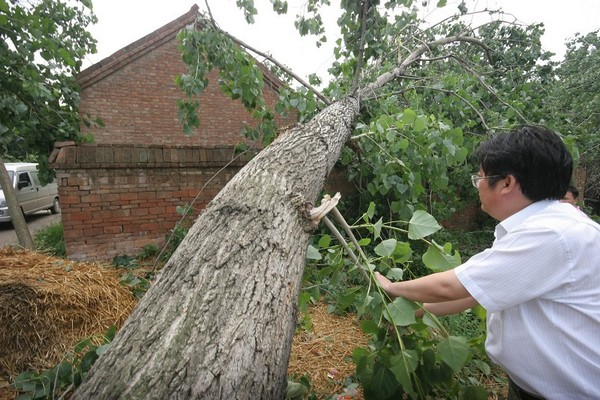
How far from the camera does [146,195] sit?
3.87 m

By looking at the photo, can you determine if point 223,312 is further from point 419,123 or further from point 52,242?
point 52,242

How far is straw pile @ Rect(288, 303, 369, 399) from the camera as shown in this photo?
2.19 m

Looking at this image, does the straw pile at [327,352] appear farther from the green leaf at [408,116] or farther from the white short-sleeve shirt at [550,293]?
the green leaf at [408,116]

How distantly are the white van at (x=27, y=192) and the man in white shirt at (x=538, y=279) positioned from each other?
1080cm

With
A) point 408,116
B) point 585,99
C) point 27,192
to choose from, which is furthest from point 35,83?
point 585,99

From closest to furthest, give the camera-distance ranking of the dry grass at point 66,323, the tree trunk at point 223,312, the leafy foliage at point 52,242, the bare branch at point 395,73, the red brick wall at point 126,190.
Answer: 1. the tree trunk at point 223,312
2. the dry grass at point 66,323
3. the red brick wall at point 126,190
4. the bare branch at point 395,73
5. the leafy foliage at point 52,242

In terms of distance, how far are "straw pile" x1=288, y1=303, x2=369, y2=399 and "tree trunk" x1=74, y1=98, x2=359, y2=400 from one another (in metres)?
1.28

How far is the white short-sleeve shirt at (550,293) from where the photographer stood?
0.98m

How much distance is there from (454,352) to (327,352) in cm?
146

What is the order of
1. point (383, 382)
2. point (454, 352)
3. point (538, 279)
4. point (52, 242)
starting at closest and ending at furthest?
point (538, 279)
point (454, 352)
point (383, 382)
point (52, 242)

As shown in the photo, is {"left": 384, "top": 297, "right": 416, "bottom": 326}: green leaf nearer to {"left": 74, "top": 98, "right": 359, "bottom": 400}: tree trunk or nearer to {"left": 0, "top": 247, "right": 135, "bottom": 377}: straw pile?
{"left": 74, "top": 98, "right": 359, "bottom": 400}: tree trunk

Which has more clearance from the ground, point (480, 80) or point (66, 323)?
point (480, 80)

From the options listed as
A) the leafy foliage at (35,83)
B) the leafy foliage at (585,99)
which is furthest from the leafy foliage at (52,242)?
the leafy foliage at (585,99)

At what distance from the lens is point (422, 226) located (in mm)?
1505
